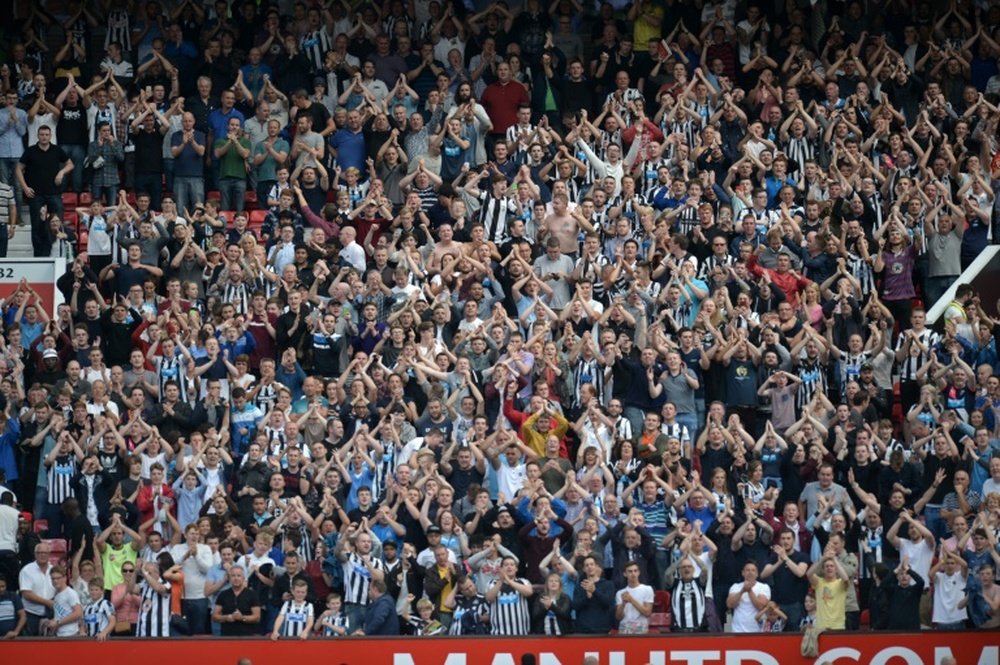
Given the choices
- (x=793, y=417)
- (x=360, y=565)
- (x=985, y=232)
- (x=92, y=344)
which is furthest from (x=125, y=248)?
(x=985, y=232)

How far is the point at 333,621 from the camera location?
Result: 23.2 metres

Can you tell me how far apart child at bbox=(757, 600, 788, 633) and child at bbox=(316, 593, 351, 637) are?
14.1 ft

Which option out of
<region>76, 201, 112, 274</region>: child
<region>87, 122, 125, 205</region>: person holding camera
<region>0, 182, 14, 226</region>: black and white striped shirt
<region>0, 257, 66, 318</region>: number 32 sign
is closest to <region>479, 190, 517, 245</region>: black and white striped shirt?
<region>76, 201, 112, 274</region>: child

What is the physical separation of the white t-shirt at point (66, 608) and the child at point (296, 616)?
6.94 feet

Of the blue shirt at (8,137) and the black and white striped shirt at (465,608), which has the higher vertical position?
the blue shirt at (8,137)

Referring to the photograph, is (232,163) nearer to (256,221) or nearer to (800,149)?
(256,221)

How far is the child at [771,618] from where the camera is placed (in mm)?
23297

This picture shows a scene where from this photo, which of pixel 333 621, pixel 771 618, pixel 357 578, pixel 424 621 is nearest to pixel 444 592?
pixel 424 621

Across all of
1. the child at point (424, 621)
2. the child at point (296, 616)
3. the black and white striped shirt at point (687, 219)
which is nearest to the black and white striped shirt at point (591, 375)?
the black and white striped shirt at point (687, 219)

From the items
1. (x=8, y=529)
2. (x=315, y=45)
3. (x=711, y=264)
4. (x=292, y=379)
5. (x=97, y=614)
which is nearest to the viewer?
(x=97, y=614)

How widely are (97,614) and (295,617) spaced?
6.84 feet

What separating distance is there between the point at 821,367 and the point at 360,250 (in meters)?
5.76

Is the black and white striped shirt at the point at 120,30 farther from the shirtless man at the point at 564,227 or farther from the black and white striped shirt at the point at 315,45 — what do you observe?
the shirtless man at the point at 564,227

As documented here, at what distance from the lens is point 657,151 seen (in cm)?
2891
